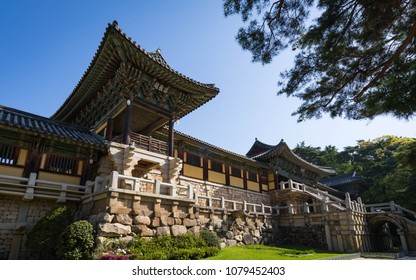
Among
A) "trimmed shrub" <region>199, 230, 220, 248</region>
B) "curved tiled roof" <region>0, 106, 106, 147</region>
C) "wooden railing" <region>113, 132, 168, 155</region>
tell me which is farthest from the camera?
"wooden railing" <region>113, 132, 168, 155</region>

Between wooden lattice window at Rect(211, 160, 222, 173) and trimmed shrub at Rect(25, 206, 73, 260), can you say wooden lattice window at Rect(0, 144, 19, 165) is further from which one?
wooden lattice window at Rect(211, 160, 222, 173)

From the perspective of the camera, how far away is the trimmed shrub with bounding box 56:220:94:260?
26.7 feet

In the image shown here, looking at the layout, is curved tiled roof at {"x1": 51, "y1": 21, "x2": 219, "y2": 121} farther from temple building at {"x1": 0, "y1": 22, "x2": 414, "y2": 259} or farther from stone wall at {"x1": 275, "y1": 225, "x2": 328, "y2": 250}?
stone wall at {"x1": 275, "y1": 225, "x2": 328, "y2": 250}

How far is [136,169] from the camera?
14289 millimetres

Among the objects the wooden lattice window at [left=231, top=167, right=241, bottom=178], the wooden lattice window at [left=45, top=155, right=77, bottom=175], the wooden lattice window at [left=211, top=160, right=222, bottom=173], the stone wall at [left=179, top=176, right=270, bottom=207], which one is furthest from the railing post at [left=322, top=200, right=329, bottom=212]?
the wooden lattice window at [left=45, top=155, right=77, bottom=175]

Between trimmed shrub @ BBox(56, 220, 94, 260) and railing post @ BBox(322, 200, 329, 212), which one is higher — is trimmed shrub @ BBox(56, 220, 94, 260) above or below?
below

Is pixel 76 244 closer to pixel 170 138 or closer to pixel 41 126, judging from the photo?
pixel 41 126

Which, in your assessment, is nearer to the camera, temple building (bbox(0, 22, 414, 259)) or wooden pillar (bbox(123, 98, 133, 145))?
temple building (bbox(0, 22, 414, 259))

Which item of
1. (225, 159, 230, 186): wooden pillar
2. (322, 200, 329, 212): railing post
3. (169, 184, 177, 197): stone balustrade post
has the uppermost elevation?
(225, 159, 230, 186): wooden pillar

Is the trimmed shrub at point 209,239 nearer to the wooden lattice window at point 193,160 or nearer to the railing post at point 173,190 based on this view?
the railing post at point 173,190

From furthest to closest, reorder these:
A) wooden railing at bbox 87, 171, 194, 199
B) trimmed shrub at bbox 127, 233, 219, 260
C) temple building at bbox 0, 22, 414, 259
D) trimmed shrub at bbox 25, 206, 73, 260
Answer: temple building at bbox 0, 22, 414, 259
wooden railing at bbox 87, 171, 194, 199
trimmed shrub at bbox 25, 206, 73, 260
trimmed shrub at bbox 127, 233, 219, 260

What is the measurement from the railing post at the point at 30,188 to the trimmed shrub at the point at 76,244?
2.89 metres

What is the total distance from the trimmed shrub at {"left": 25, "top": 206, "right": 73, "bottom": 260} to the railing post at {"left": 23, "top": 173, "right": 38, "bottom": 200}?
101 cm

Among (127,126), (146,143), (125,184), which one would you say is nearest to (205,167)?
(146,143)
